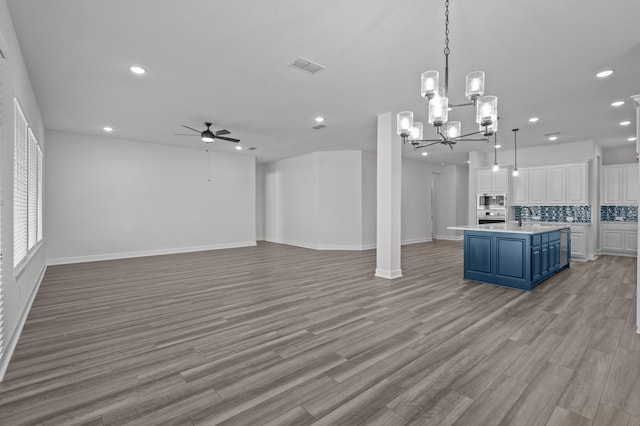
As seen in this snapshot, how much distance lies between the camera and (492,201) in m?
8.78

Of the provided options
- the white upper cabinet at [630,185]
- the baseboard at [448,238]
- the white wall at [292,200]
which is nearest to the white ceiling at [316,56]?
the white upper cabinet at [630,185]

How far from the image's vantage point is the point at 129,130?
22.9 feet

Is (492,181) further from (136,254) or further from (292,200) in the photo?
(136,254)

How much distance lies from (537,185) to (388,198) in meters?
5.38

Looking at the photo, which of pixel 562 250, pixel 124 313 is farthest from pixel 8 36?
pixel 562 250

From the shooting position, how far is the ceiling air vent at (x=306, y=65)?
3619 mm

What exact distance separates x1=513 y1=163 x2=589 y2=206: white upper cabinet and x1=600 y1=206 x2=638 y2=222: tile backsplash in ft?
5.74

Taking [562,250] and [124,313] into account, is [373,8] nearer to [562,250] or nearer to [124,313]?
[124,313]

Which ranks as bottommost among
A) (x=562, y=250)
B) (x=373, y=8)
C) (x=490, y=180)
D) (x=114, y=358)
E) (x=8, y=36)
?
(x=114, y=358)

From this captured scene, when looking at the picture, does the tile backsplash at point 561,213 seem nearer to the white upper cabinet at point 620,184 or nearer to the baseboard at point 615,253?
the white upper cabinet at point 620,184

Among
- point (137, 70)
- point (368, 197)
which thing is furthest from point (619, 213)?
point (137, 70)

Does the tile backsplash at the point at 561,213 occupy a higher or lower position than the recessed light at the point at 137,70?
lower

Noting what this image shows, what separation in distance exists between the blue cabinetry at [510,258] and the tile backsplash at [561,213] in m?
3.21

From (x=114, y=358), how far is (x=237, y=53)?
10.8ft
